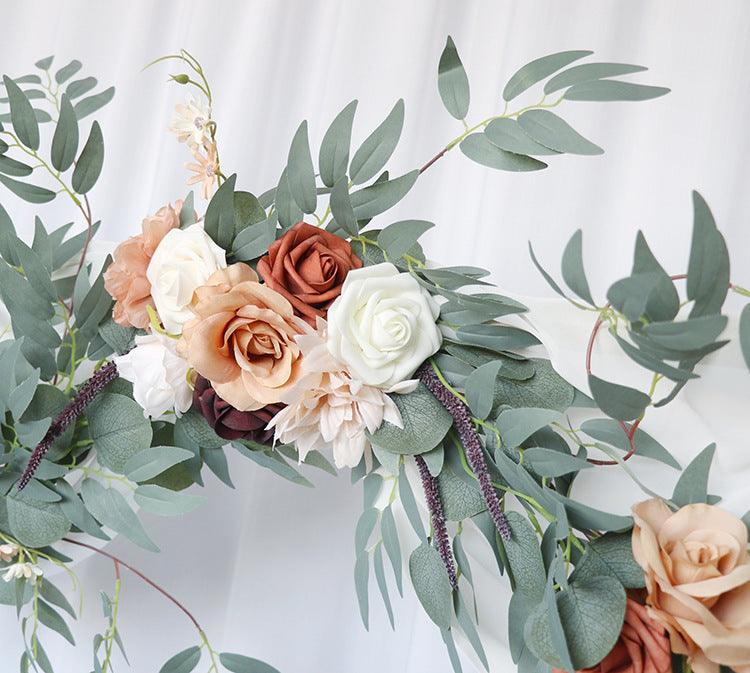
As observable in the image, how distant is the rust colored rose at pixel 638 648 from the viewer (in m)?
0.54

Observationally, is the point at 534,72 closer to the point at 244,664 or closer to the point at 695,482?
the point at 695,482

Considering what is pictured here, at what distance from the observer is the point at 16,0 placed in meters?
1.10

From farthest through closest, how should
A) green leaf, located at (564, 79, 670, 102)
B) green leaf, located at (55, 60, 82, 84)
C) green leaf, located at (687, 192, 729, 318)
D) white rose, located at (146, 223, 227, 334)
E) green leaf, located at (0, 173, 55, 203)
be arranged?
1. green leaf, located at (55, 60, 82, 84)
2. green leaf, located at (0, 173, 55, 203)
3. white rose, located at (146, 223, 227, 334)
4. green leaf, located at (564, 79, 670, 102)
5. green leaf, located at (687, 192, 729, 318)

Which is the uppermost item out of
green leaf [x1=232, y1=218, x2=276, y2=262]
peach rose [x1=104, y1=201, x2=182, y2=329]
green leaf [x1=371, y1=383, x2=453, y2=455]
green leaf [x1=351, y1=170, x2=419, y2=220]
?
green leaf [x1=351, y1=170, x2=419, y2=220]

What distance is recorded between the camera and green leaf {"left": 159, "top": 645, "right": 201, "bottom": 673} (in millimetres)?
796

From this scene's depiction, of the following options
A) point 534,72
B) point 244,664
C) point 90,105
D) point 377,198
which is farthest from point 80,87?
point 244,664

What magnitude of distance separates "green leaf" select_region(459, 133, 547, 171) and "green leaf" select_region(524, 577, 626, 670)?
30 cm

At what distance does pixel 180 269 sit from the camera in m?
0.66

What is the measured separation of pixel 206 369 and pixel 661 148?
522 millimetres

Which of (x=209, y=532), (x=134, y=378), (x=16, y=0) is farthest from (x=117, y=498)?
(x=16, y=0)

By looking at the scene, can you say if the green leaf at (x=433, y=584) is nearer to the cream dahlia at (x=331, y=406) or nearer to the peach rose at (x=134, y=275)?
the cream dahlia at (x=331, y=406)

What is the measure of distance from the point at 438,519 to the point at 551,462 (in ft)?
0.34

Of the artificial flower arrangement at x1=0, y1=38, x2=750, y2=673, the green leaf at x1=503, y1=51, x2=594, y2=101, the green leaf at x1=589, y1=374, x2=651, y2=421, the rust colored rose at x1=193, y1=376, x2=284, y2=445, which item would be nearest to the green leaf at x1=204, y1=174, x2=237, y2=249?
the artificial flower arrangement at x1=0, y1=38, x2=750, y2=673

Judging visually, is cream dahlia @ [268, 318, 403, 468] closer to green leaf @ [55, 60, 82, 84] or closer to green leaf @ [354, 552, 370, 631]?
green leaf @ [354, 552, 370, 631]
